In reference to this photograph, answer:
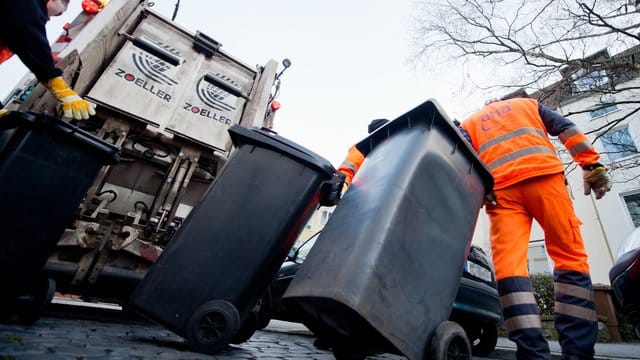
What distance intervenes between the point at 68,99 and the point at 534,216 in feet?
9.77

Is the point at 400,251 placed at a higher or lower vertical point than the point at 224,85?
lower

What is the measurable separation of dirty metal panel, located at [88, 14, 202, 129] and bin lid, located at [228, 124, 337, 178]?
1622 mm

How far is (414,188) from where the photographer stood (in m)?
1.37

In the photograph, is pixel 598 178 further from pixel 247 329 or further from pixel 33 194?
pixel 33 194

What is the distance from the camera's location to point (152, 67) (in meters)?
3.32

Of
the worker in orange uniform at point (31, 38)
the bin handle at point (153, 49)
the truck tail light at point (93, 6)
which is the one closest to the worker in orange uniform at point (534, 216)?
the worker in orange uniform at point (31, 38)

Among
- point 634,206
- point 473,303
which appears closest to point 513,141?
point 473,303

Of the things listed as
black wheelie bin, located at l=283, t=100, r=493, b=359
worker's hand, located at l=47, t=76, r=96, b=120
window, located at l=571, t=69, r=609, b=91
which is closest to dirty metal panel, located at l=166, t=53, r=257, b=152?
worker's hand, located at l=47, t=76, r=96, b=120

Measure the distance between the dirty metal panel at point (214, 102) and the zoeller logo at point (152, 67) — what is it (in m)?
0.23

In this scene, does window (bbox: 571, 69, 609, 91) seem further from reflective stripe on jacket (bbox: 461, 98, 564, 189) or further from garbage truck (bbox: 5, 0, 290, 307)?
garbage truck (bbox: 5, 0, 290, 307)

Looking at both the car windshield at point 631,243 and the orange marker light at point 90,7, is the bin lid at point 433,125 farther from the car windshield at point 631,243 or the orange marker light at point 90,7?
the orange marker light at point 90,7

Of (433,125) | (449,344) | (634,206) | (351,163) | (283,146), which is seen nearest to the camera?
(449,344)

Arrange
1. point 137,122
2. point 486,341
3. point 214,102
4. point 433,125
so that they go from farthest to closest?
point 214,102
point 486,341
point 137,122
point 433,125

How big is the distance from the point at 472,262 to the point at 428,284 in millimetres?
1962
